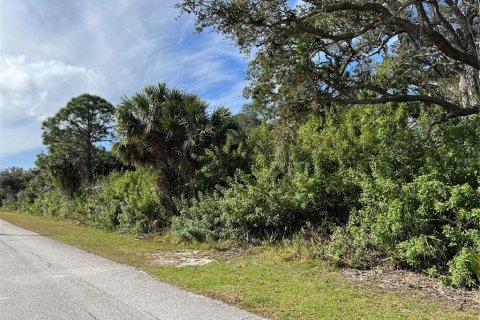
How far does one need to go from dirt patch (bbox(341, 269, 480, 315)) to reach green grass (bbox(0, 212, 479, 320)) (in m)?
0.29

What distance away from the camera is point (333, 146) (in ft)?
38.7

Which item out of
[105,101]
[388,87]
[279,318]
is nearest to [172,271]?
[279,318]

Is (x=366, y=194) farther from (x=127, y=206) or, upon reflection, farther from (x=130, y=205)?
(x=127, y=206)

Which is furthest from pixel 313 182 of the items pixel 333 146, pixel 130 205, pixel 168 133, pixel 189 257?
pixel 130 205

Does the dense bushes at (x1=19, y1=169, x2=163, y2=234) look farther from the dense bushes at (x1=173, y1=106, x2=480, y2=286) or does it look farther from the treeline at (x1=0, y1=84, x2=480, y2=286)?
the dense bushes at (x1=173, y1=106, x2=480, y2=286)

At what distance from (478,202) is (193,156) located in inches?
395

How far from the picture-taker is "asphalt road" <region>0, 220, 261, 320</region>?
19.6 feet

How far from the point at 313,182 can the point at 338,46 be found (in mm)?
4002

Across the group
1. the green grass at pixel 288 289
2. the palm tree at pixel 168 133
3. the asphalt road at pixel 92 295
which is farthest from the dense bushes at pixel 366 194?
the asphalt road at pixel 92 295

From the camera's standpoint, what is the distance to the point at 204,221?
13.9 m

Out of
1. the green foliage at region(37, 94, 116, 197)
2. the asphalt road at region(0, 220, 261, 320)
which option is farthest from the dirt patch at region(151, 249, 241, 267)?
the green foliage at region(37, 94, 116, 197)

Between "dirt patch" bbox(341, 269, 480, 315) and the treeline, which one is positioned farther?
the treeline

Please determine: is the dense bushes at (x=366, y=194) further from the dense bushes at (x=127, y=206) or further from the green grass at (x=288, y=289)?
the dense bushes at (x=127, y=206)

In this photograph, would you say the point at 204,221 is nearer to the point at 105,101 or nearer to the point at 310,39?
the point at 310,39
